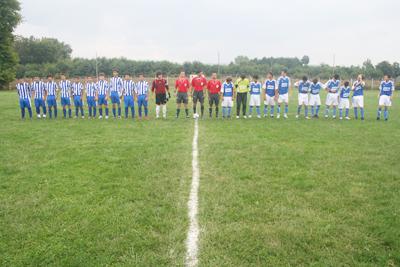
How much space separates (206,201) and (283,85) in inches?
440

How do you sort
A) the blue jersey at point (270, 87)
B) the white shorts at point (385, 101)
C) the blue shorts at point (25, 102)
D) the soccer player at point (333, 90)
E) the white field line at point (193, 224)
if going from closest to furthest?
the white field line at point (193, 224)
the white shorts at point (385, 101)
the blue shorts at point (25, 102)
the soccer player at point (333, 90)
the blue jersey at point (270, 87)

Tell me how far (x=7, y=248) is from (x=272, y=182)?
13.4 ft

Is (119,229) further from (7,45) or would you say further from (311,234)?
(7,45)

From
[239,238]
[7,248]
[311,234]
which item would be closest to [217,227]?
[239,238]

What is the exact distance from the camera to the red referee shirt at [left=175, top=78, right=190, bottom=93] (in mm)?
14133

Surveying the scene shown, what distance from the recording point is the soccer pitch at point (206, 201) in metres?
3.74

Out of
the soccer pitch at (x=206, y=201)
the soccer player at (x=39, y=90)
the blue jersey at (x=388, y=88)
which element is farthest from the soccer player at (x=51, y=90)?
the blue jersey at (x=388, y=88)

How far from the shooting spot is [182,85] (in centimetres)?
1418

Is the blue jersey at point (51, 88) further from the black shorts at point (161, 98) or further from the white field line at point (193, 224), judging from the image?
the white field line at point (193, 224)

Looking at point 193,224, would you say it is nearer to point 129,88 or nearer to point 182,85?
point 182,85

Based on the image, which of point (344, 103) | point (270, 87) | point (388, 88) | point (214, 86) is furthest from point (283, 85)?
point (388, 88)

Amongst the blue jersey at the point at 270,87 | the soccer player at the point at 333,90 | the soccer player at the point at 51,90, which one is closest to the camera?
the soccer player at the point at 51,90

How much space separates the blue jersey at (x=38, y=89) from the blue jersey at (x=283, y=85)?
10419mm

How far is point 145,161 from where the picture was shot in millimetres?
7281
